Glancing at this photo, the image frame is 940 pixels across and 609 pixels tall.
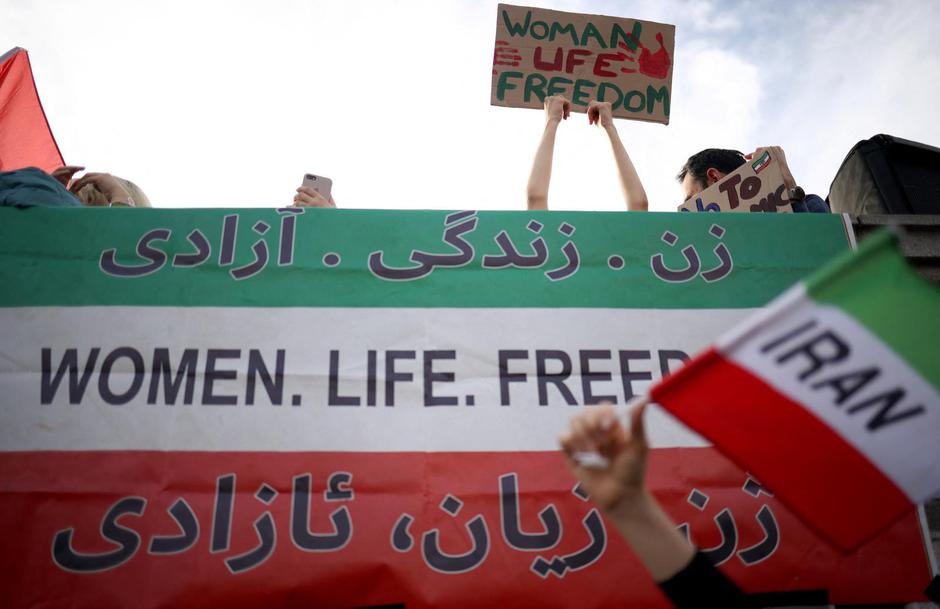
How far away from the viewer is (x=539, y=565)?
2.06 m

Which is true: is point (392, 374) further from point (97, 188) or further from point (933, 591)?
point (933, 591)

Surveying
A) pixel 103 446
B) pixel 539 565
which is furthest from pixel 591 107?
pixel 103 446

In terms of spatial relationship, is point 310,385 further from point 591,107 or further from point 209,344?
point 591,107

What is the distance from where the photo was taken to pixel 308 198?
275 centimetres

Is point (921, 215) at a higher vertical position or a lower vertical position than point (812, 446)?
higher

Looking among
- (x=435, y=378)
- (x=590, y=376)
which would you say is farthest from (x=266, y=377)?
(x=590, y=376)

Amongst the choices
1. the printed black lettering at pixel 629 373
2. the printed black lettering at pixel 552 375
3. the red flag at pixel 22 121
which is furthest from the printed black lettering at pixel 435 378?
the red flag at pixel 22 121

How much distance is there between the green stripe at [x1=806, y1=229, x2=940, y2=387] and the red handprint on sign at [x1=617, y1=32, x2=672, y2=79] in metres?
2.59

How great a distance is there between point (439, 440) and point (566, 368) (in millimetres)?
538

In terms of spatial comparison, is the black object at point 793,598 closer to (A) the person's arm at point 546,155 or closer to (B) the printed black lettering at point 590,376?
(B) the printed black lettering at point 590,376

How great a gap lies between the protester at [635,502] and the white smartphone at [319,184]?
1.94 m

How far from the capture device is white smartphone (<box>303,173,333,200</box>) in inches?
111

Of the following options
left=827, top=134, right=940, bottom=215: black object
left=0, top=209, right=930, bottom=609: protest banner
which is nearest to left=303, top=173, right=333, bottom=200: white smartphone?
left=0, top=209, right=930, bottom=609: protest banner

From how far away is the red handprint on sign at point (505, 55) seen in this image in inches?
134
